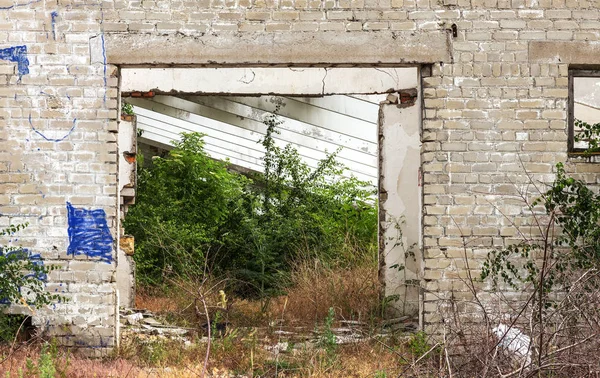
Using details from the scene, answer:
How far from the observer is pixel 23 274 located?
7266mm

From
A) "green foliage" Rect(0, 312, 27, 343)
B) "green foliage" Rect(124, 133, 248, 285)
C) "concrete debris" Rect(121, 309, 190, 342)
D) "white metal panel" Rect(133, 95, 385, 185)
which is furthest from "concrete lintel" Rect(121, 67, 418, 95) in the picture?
"green foliage" Rect(0, 312, 27, 343)

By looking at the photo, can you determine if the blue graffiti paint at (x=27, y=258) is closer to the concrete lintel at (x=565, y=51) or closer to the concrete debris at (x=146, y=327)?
the concrete debris at (x=146, y=327)

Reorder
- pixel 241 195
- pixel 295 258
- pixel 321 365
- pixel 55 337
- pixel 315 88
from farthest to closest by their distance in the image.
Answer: pixel 241 195 < pixel 295 258 < pixel 315 88 < pixel 55 337 < pixel 321 365

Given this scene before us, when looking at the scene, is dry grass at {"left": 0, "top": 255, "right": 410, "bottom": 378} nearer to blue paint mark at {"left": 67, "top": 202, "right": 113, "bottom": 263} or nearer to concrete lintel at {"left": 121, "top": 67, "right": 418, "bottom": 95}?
blue paint mark at {"left": 67, "top": 202, "right": 113, "bottom": 263}

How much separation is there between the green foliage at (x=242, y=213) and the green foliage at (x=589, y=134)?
4513 mm

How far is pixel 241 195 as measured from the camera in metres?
13.2

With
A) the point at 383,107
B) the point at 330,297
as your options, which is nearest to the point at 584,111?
the point at 383,107

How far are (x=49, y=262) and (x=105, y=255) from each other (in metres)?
0.49

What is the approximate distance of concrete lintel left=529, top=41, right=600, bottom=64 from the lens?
7406 millimetres

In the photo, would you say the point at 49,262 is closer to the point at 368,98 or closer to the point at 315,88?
the point at 315,88

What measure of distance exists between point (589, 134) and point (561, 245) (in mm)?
1102

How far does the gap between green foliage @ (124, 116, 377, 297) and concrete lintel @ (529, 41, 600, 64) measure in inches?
191

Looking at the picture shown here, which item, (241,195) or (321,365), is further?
A: (241,195)

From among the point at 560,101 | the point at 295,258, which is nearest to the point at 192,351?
the point at 560,101
